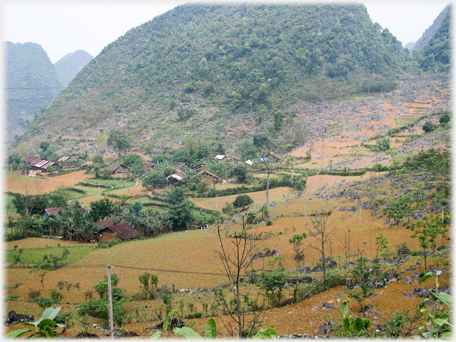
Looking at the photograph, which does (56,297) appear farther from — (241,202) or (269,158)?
(269,158)

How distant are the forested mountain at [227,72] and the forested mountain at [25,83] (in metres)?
10.2

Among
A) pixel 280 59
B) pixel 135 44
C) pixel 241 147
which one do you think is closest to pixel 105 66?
pixel 135 44

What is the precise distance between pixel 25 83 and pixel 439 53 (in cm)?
7895

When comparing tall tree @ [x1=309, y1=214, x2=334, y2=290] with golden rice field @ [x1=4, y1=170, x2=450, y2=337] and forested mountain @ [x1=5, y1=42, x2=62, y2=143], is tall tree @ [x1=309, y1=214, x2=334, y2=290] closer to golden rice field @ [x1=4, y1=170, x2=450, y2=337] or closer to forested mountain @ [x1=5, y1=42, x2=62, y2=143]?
golden rice field @ [x1=4, y1=170, x2=450, y2=337]

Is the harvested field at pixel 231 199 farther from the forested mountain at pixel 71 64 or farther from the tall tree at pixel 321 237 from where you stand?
the forested mountain at pixel 71 64

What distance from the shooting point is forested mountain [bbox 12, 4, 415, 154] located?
148 ft

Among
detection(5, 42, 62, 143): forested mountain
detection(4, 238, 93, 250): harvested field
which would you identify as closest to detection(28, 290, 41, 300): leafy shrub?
detection(4, 238, 93, 250): harvested field

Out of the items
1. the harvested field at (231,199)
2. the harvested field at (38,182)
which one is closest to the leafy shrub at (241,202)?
the harvested field at (231,199)

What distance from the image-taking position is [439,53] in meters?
53.2

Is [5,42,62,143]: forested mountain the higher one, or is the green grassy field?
[5,42,62,143]: forested mountain

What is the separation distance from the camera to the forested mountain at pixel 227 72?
45250 mm

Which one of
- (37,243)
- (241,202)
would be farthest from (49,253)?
(241,202)

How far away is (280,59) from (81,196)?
124 ft

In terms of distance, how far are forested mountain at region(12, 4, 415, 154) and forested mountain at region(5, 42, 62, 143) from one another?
1018 centimetres
